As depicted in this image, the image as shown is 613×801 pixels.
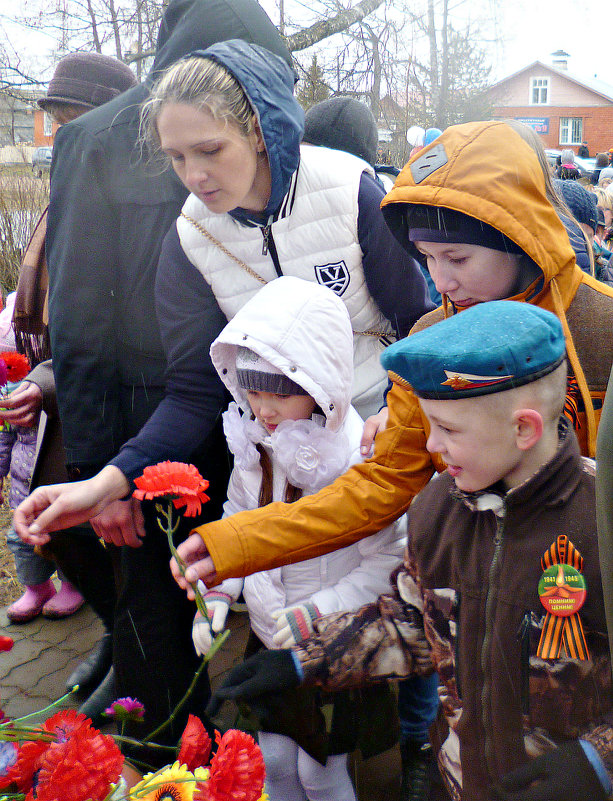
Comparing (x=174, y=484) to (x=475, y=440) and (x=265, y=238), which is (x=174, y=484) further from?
(x=265, y=238)

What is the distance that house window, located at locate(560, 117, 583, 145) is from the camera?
13257 mm

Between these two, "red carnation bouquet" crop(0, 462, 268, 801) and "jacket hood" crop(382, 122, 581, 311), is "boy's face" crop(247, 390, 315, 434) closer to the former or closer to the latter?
"jacket hood" crop(382, 122, 581, 311)

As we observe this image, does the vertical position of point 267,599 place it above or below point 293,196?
below

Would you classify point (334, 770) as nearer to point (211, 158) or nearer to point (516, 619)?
point (516, 619)

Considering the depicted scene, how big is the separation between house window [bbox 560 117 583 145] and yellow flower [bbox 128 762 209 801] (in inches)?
553

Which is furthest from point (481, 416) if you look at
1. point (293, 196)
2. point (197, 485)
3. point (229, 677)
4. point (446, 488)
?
point (293, 196)

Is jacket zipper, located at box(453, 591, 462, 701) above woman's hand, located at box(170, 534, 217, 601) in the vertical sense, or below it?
below

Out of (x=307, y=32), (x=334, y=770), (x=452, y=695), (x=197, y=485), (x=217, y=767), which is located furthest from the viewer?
(x=307, y=32)

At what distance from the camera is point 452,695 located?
4.52 ft

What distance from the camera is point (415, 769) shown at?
2.15 meters

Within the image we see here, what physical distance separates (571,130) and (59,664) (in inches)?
559

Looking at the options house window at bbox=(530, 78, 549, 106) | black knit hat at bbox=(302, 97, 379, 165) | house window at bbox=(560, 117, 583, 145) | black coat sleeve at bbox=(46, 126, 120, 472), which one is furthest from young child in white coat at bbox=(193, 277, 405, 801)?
house window at bbox=(560, 117, 583, 145)

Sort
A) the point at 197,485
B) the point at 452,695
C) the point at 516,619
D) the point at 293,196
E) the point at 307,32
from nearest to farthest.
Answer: the point at 197,485, the point at 516,619, the point at 452,695, the point at 293,196, the point at 307,32

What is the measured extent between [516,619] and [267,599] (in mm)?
773
